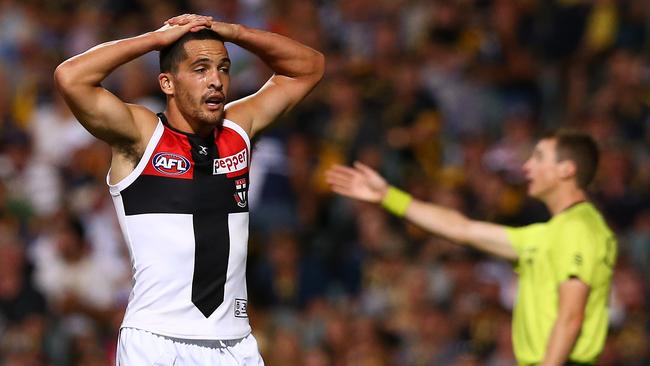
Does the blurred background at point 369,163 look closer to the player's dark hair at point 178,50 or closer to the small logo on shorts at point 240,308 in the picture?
the small logo on shorts at point 240,308

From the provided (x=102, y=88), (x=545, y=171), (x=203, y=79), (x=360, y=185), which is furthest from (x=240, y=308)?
(x=545, y=171)

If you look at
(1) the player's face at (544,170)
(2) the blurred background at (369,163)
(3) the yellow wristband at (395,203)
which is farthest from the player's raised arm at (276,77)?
(2) the blurred background at (369,163)

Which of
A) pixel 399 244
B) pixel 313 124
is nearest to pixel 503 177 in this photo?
pixel 399 244

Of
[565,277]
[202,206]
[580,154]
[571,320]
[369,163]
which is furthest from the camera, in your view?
[369,163]

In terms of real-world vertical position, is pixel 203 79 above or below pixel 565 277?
above

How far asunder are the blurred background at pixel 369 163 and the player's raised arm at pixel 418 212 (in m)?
2.31

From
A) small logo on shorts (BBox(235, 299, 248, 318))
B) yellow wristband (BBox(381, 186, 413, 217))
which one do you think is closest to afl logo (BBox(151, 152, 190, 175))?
small logo on shorts (BBox(235, 299, 248, 318))

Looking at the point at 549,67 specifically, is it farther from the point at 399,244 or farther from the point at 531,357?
the point at 531,357

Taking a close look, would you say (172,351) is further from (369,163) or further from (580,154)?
(369,163)

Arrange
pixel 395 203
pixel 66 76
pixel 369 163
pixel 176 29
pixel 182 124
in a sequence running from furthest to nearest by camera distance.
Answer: pixel 369 163 < pixel 395 203 < pixel 182 124 < pixel 176 29 < pixel 66 76

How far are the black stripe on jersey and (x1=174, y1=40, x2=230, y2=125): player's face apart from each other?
0.57ft

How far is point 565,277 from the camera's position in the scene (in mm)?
6805

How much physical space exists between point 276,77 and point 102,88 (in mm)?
1123

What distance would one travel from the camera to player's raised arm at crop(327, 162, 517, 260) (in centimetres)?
726
